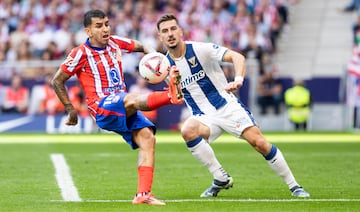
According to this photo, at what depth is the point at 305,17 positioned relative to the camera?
30.3m

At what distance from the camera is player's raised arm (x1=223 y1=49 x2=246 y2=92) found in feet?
32.1

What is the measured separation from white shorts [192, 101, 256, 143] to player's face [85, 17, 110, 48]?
139cm

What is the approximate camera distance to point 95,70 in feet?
34.2

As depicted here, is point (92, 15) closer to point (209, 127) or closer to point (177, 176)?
point (209, 127)

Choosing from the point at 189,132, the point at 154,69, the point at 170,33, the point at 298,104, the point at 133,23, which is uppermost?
the point at 170,33

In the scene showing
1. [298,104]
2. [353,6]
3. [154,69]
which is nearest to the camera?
[154,69]

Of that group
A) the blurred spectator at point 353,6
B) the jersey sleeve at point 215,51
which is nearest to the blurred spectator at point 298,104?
the blurred spectator at point 353,6

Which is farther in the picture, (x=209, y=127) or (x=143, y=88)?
(x=143, y=88)

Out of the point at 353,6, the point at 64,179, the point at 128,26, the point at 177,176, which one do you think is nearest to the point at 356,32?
the point at 353,6

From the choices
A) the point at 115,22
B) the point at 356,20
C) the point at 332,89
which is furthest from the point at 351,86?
the point at 115,22

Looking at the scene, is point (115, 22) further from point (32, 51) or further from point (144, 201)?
point (144, 201)

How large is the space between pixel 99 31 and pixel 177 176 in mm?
3549

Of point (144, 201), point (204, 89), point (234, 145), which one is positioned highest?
point (204, 89)

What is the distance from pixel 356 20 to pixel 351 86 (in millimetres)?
3492
